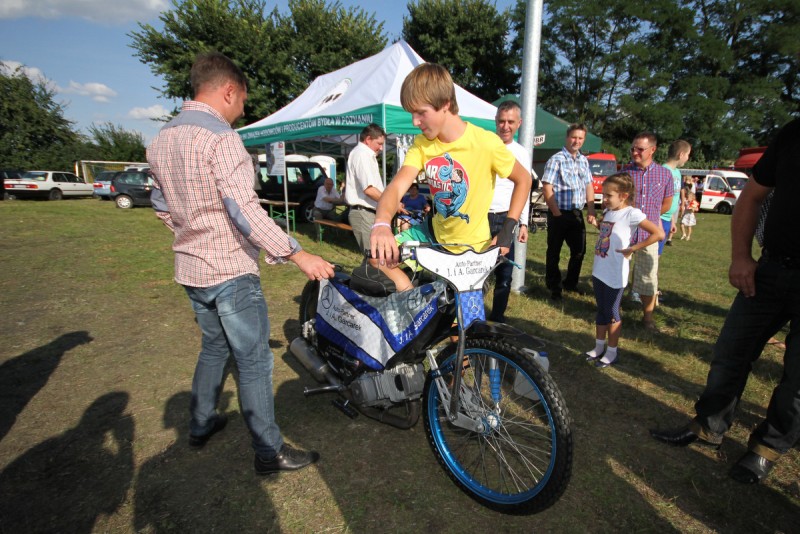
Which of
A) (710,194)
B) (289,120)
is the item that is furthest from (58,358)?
(710,194)

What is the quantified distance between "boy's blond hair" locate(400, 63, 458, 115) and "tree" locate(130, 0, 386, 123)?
73.8ft

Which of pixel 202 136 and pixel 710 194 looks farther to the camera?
pixel 710 194

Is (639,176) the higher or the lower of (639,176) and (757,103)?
the lower

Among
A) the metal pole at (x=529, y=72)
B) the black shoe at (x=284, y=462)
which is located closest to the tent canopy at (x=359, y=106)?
the metal pole at (x=529, y=72)

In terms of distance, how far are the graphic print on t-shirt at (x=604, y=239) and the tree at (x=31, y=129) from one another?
40351 millimetres

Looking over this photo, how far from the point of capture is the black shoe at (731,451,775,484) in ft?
6.88

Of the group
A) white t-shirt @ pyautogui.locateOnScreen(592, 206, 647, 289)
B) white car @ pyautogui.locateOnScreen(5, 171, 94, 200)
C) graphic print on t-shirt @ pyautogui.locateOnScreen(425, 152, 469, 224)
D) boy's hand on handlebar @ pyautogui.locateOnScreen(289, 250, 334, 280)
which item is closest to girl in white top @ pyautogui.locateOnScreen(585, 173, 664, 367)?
white t-shirt @ pyautogui.locateOnScreen(592, 206, 647, 289)

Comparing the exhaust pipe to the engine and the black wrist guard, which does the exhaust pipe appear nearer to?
the engine

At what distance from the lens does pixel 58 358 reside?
11.7ft

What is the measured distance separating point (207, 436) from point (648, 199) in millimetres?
4499

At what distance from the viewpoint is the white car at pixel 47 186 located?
1924 centimetres

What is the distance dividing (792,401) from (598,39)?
34681 millimetres

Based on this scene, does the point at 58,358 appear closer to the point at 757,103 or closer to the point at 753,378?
the point at 753,378

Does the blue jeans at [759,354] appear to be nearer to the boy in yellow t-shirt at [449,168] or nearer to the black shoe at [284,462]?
the boy in yellow t-shirt at [449,168]
